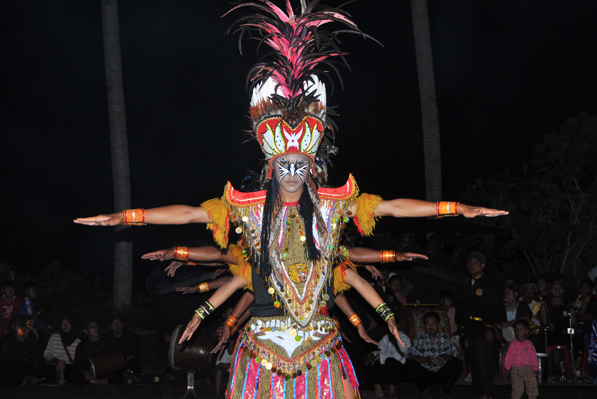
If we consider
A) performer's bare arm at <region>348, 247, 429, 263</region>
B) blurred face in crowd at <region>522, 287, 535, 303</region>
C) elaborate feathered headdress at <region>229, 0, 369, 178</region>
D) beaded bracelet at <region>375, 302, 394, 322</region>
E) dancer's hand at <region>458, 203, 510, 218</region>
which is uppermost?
elaborate feathered headdress at <region>229, 0, 369, 178</region>

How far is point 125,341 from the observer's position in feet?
33.3

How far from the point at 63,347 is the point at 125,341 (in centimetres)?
92

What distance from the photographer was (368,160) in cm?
1566

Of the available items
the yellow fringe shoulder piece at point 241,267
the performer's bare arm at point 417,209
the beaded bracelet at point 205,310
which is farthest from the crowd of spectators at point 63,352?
the performer's bare arm at point 417,209

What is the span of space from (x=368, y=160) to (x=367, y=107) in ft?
4.20

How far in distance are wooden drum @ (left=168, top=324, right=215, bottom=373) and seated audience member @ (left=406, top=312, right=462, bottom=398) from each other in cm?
294

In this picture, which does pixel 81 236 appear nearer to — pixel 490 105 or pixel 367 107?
pixel 367 107

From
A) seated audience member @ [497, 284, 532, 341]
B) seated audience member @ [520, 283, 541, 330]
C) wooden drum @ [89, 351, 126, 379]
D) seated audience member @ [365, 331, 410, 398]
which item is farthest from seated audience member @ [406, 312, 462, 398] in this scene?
wooden drum @ [89, 351, 126, 379]

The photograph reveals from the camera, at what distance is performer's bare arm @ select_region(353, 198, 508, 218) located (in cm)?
448

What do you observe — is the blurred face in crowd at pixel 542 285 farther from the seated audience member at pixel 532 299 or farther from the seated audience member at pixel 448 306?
the seated audience member at pixel 448 306

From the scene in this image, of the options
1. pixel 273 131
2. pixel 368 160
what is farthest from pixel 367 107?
pixel 273 131

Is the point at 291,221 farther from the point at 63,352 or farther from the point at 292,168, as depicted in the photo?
the point at 63,352

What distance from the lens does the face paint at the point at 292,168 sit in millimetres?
4711

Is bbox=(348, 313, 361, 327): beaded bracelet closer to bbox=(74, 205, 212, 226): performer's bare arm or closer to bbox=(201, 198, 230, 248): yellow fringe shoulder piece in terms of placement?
bbox=(201, 198, 230, 248): yellow fringe shoulder piece
